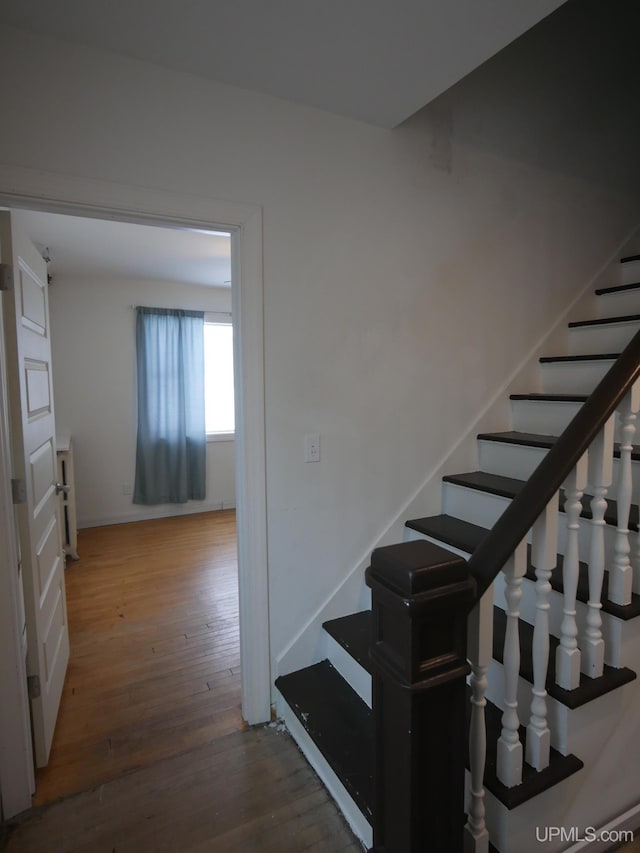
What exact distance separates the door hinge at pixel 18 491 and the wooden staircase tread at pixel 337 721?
1.24 m

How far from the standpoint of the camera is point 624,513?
1289 mm

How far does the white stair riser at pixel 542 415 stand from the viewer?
216 cm

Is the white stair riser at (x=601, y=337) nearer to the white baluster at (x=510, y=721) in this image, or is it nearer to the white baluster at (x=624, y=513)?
the white baluster at (x=624, y=513)

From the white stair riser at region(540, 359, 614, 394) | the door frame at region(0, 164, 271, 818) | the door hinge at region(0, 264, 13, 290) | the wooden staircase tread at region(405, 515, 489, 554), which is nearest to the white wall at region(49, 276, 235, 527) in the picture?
the door hinge at region(0, 264, 13, 290)

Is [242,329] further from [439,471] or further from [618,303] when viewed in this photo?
[618,303]

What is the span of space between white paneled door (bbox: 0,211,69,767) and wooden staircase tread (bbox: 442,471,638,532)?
179 cm

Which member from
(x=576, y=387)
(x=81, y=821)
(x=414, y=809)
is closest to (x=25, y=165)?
(x=414, y=809)

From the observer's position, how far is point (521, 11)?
1.30 metres

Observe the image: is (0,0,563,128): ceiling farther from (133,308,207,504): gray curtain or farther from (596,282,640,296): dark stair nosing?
(133,308,207,504): gray curtain

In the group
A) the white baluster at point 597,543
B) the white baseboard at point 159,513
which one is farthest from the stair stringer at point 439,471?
the white baseboard at point 159,513

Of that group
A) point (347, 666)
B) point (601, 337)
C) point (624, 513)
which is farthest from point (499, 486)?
point (601, 337)

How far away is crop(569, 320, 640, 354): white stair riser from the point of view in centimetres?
228

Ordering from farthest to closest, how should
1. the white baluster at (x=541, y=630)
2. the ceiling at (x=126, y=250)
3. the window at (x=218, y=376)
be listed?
1. the window at (x=218, y=376)
2. the ceiling at (x=126, y=250)
3. the white baluster at (x=541, y=630)

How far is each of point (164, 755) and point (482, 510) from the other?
5.43 ft
